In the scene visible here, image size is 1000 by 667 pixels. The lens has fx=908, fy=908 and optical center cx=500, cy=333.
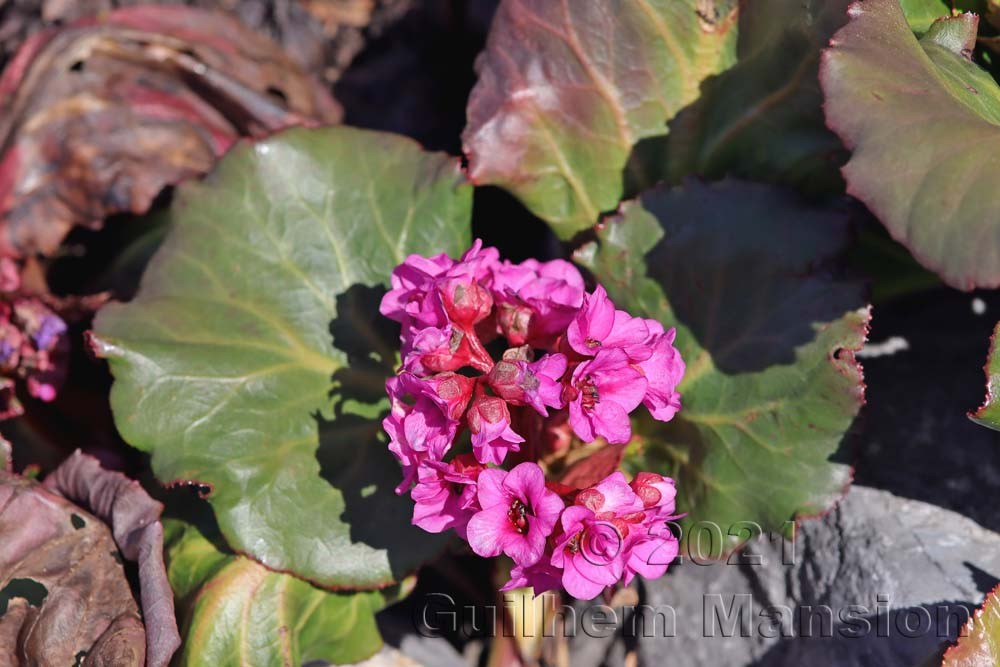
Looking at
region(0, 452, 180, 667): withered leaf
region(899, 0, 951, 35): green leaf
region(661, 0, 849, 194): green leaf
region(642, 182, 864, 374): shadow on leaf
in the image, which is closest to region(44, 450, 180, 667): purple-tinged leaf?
region(0, 452, 180, 667): withered leaf

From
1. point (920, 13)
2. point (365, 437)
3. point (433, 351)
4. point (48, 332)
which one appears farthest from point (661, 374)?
point (48, 332)

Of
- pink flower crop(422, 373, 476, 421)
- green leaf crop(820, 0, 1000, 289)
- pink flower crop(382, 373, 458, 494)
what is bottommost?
pink flower crop(382, 373, 458, 494)

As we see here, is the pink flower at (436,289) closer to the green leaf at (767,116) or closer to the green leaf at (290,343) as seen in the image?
the green leaf at (290,343)

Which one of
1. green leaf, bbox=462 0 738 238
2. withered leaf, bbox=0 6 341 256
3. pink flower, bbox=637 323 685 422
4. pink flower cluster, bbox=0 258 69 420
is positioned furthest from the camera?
withered leaf, bbox=0 6 341 256

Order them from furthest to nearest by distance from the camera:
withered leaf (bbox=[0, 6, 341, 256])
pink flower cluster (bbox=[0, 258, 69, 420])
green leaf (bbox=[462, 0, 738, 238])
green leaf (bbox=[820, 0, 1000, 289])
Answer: withered leaf (bbox=[0, 6, 341, 256]) → pink flower cluster (bbox=[0, 258, 69, 420]) → green leaf (bbox=[462, 0, 738, 238]) → green leaf (bbox=[820, 0, 1000, 289])

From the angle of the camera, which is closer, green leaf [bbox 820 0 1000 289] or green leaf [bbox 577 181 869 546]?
green leaf [bbox 820 0 1000 289]

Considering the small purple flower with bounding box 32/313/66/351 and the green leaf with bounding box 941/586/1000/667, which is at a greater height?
the small purple flower with bounding box 32/313/66/351

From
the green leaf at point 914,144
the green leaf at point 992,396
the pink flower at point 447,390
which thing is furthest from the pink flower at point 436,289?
the green leaf at point 992,396

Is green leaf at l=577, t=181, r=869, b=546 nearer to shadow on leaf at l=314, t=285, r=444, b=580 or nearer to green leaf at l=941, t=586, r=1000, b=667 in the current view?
green leaf at l=941, t=586, r=1000, b=667

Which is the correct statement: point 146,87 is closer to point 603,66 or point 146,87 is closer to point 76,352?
point 76,352
